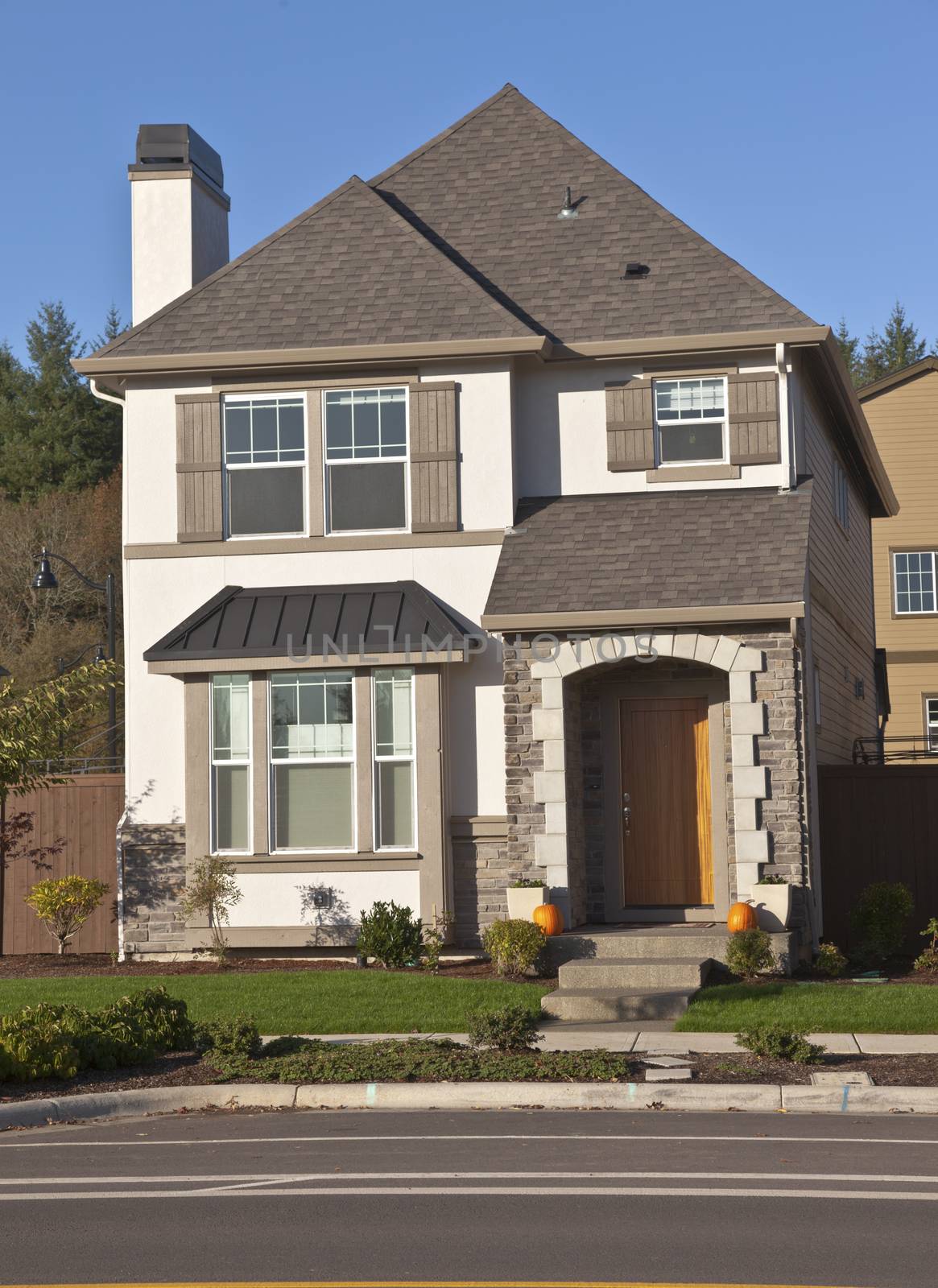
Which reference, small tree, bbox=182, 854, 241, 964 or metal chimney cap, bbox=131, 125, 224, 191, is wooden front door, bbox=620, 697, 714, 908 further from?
metal chimney cap, bbox=131, 125, 224, 191

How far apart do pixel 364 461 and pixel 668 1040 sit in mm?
7826

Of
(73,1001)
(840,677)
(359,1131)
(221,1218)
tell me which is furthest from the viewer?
(840,677)

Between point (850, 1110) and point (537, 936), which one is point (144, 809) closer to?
point (537, 936)

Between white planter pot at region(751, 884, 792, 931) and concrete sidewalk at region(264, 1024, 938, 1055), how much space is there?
2.86m

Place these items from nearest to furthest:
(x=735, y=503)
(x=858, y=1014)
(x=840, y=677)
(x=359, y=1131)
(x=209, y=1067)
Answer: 1. (x=359, y=1131)
2. (x=209, y=1067)
3. (x=858, y=1014)
4. (x=735, y=503)
5. (x=840, y=677)

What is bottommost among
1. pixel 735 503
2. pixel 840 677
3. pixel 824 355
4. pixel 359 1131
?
pixel 359 1131

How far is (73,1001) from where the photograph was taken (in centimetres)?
1378

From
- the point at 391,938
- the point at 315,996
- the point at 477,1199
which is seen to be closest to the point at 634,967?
the point at 391,938

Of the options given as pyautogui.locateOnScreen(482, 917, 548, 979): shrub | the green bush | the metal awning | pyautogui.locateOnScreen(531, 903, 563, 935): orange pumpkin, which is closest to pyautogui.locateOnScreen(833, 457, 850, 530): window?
the metal awning

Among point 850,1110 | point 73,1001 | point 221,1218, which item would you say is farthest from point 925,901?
point 221,1218

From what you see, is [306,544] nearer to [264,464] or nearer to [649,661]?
[264,464]

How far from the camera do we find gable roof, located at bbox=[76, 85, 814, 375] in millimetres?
17141

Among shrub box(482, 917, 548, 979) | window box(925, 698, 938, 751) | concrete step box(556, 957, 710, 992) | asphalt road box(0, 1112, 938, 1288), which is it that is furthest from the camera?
window box(925, 698, 938, 751)

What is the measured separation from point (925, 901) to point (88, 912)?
9.51 m
